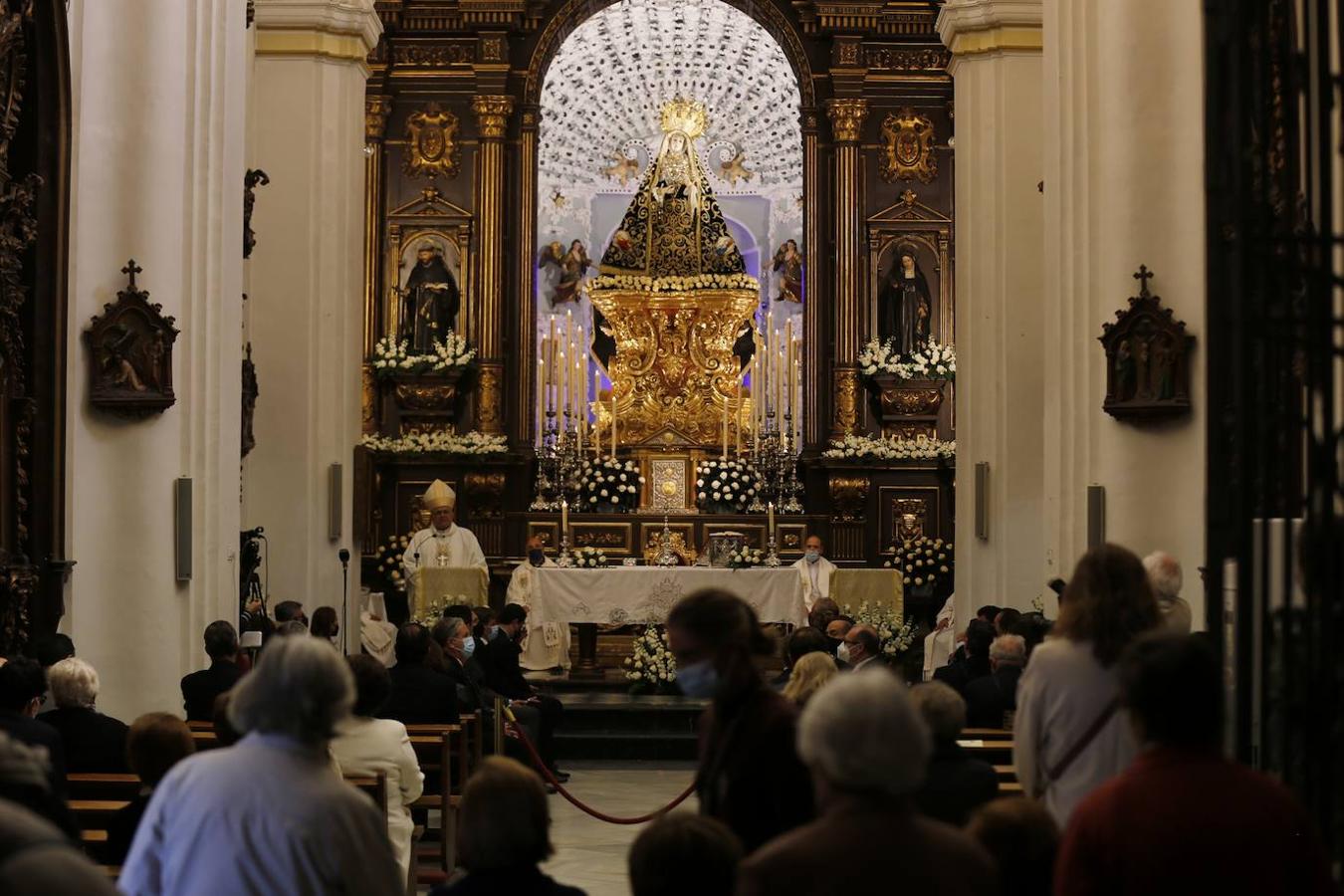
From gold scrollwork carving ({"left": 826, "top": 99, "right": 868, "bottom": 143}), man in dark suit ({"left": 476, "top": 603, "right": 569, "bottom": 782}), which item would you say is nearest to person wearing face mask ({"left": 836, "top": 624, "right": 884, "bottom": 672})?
man in dark suit ({"left": 476, "top": 603, "right": 569, "bottom": 782})

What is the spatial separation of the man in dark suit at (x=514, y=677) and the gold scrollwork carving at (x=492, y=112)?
10.0 m

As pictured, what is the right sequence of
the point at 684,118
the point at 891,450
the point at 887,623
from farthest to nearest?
the point at 684,118 < the point at 891,450 < the point at 887,623

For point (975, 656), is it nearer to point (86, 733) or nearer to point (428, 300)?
point (86, 733)

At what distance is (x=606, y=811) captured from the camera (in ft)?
43.5

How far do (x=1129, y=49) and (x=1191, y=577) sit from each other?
10.5 ft

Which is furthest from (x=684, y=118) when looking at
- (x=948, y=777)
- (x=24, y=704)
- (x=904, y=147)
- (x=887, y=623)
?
(x=948, y=777)

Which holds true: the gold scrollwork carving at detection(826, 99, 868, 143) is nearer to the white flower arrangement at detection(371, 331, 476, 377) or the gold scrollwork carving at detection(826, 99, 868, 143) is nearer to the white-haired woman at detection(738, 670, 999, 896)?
the white flower arrangement at detection(371, 331, 476, 377)

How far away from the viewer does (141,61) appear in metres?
12.1

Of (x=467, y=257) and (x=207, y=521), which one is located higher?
(x=467, y=257)

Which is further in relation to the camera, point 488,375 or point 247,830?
point 488,375

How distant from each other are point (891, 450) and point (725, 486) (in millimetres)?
1908

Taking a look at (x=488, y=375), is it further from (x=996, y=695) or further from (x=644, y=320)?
(x=996, y=695)

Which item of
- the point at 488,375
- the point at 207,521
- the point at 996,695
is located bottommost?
the point at 996,695

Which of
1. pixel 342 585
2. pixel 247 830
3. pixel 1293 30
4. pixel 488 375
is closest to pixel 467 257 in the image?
pixel 488 375
